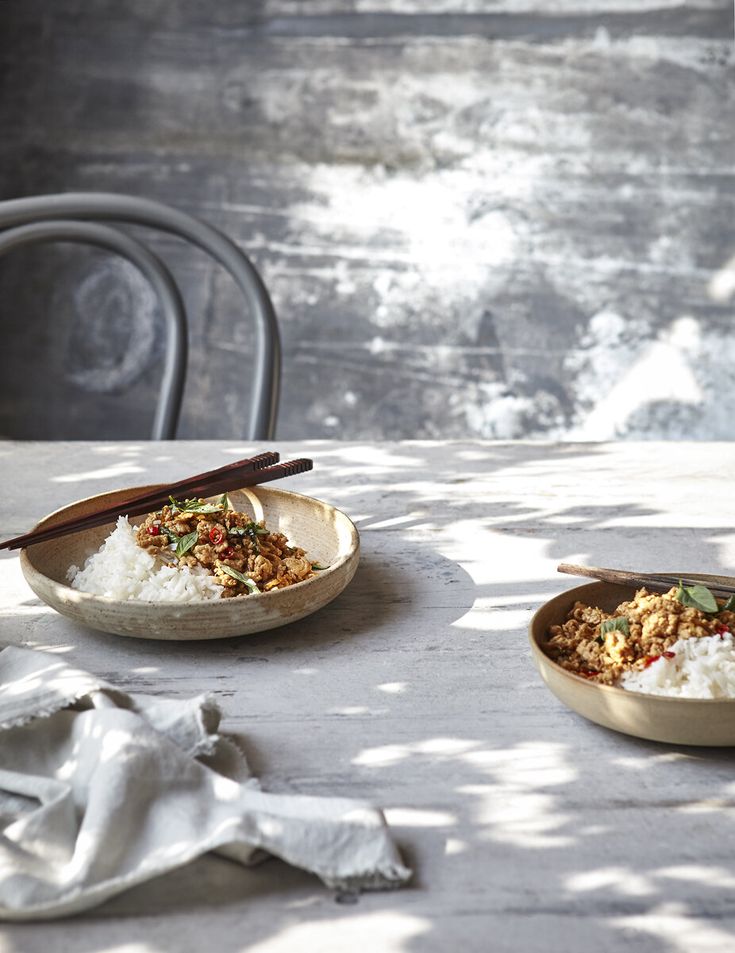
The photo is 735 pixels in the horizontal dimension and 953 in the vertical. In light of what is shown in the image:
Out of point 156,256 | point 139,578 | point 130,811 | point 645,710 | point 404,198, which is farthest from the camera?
point 404,198

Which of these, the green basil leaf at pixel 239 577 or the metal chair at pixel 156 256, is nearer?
the green basil leaf at pixel 239 577

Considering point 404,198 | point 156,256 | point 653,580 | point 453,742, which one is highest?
point 404,198

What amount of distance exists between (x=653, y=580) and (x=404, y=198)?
9.61ft

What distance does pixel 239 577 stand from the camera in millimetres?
1186

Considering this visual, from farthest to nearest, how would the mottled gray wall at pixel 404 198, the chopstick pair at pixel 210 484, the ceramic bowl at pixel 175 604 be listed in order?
the mottled gray wall at pixel 404 198, the chopstick pair at pixel 210 484, the ceramic bowl at pixel 175 604

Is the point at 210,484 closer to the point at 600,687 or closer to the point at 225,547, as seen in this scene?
the point at 225,547

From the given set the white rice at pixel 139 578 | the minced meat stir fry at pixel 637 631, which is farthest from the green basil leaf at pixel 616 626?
the white rice at pixel 139 578

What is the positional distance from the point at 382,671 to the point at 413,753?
17cm

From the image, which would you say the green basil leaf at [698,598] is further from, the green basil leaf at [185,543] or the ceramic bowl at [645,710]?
the green basil leaf at [185,543]

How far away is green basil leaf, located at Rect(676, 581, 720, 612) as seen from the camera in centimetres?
103

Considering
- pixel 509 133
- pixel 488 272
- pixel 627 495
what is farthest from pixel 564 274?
pixel 627 495

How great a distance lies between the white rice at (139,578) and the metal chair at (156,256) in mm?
1086

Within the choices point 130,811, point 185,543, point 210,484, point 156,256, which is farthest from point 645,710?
point 156,256

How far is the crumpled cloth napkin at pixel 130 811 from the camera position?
762 mm
